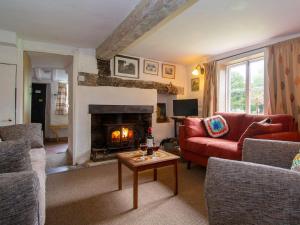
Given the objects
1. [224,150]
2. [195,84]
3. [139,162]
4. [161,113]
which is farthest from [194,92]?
[139,162]

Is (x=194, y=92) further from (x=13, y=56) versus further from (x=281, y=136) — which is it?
(x=13, y=56)

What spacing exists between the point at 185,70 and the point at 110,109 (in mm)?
2359

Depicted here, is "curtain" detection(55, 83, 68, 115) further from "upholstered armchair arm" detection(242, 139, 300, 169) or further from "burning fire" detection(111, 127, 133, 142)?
"upholstered armchair arm" detection(242, 139, 300, 169)

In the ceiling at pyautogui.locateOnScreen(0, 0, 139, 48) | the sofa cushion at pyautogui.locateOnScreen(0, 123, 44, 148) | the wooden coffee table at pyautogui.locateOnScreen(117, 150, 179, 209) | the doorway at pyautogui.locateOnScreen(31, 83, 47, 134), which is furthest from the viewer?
→ the doorway at pyautogui.locateOnScreen(31, 83, 47, 134)

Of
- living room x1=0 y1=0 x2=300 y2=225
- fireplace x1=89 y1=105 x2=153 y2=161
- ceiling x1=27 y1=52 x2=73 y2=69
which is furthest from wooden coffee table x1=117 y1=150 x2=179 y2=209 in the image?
ceiling x1=27 y1=52 x2=73 y2=69

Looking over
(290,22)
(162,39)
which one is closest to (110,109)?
(162,39)

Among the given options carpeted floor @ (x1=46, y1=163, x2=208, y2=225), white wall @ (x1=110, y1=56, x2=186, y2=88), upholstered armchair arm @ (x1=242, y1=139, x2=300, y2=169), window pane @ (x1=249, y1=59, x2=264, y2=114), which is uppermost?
white wall @ (x1=110, y1=56, x2=186, y2=88)

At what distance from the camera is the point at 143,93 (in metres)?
4.02

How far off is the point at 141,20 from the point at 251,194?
1.90 m

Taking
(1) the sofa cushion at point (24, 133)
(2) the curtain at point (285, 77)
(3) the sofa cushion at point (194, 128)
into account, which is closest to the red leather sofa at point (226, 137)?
(3) the sofa cushion at point (194, 128)

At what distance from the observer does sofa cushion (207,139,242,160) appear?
7.43ft

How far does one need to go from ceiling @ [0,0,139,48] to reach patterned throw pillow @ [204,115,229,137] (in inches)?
86.2

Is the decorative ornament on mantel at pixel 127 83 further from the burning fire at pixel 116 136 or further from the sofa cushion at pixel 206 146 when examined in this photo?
the sofa cushion at pixel 206 146

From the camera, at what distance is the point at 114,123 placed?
367cm
